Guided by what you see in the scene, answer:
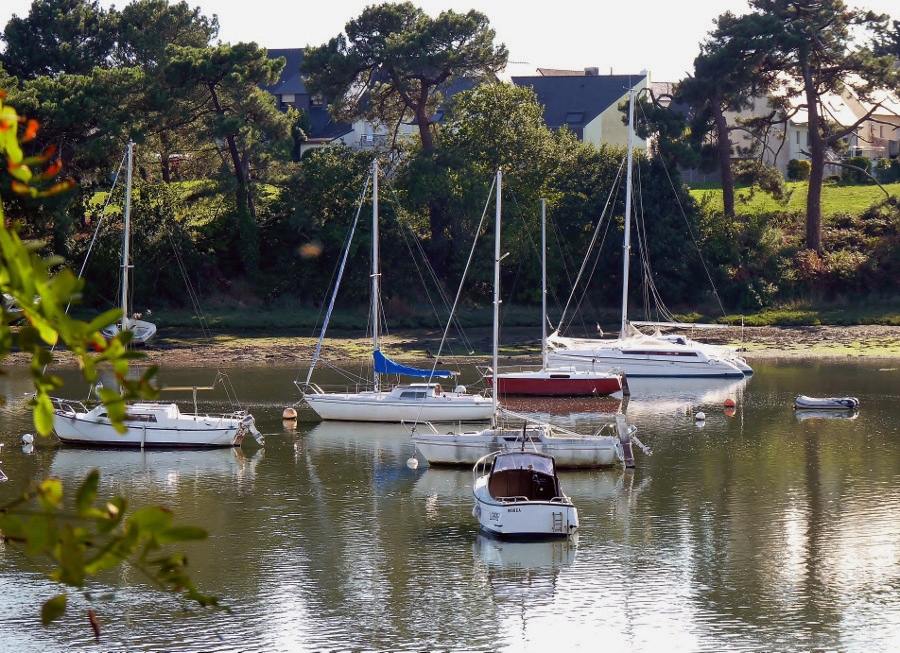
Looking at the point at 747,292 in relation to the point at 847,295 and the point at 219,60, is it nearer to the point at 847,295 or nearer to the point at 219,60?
the point at 847,295

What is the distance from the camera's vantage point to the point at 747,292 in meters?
69.7

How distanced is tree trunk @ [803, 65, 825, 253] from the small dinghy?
29.7m

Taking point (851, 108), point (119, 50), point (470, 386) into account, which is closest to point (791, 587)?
point (470, 386)

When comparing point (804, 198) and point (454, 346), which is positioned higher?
point (804, 198)

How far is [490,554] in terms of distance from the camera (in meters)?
25.8

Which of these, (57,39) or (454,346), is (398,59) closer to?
(454,346)

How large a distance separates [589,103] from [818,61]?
2742cm

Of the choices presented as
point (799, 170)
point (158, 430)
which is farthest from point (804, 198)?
point (158, 430)

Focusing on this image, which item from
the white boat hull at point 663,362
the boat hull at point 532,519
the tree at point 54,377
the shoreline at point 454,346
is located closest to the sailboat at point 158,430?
the boat hull at point 532,519

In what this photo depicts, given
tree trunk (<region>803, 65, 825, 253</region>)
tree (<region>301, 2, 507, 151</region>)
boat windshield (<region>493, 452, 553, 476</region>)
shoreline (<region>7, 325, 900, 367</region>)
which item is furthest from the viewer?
tree trunk (<region>803, 65, 825, 253</region>)

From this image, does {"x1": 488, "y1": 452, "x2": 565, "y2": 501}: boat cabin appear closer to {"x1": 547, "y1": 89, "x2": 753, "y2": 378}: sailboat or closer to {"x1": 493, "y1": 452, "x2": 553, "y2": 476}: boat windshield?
{"x1": 493, "y1": 452, "x2": 553, "y2": 476}: boat windshield

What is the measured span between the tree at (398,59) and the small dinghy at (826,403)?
32575 millimetres

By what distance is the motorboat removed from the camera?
2625 cm

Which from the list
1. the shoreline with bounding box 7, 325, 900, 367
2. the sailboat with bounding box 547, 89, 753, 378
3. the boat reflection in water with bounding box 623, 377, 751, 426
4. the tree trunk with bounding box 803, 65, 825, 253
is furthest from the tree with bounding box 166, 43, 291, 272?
the tree trunk with bounding box 803, 65, 825, 253
